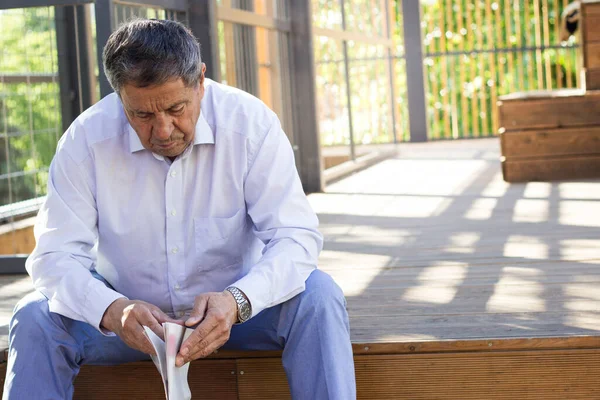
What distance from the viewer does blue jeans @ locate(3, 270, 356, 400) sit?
1.88 meters

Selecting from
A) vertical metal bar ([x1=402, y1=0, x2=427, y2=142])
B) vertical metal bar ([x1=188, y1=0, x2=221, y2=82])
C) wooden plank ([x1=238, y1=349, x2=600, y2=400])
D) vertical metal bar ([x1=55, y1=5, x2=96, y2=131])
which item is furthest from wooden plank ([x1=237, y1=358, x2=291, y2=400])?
vertical metal bar ([x1=402, y1=0, x2=427, y2=142])

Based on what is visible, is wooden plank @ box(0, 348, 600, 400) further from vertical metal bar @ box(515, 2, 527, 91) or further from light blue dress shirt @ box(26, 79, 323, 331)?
vertical metal bar @ box(515, 2, 527, 91)

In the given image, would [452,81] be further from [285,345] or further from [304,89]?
[285,345]

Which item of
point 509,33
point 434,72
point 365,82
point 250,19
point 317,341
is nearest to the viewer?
point 317,341

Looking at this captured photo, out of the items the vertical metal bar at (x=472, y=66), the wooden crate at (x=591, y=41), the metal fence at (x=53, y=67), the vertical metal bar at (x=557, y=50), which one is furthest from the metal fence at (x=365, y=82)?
the metal fence at (x=53, y=67)

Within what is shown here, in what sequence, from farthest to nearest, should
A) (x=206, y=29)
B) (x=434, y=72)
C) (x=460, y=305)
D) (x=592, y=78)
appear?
(x=434, y=72)
(x=592, y=78)
(x=206, y=29)
(x=460, y=305)

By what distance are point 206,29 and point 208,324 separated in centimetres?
236

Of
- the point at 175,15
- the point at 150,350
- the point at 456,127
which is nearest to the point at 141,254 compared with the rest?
the point at 150,350

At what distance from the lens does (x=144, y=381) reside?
2.23 m

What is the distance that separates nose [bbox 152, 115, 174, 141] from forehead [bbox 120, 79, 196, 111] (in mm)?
30

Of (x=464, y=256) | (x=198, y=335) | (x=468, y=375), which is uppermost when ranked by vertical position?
(x=198, y=335)

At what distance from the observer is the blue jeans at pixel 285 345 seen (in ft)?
6.15

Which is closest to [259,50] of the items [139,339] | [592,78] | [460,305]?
[592,78]

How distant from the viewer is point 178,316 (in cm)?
210
